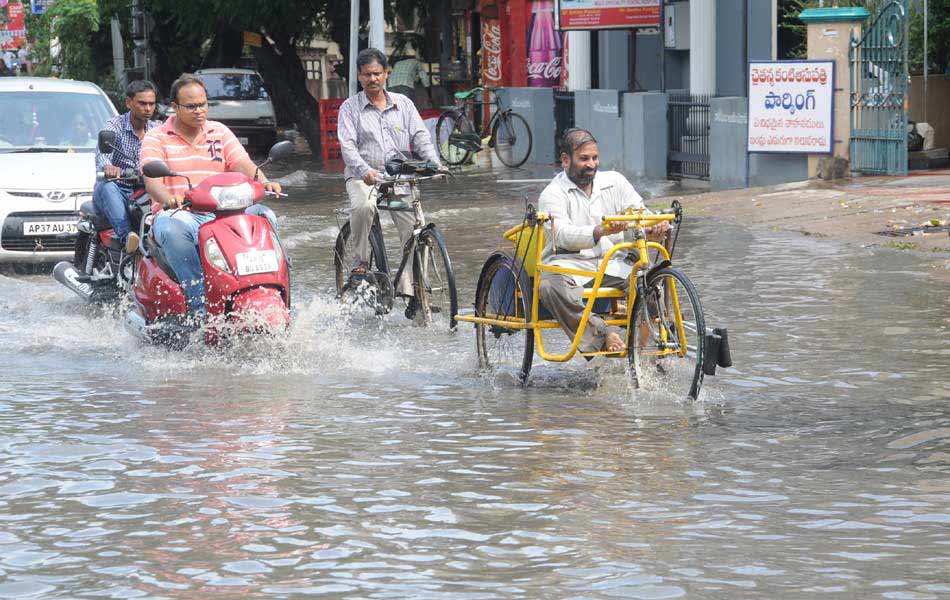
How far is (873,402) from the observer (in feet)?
24.8

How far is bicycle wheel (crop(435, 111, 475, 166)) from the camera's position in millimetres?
26781

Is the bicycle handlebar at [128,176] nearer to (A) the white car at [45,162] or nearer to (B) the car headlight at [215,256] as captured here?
(A) the white car at [45,162]

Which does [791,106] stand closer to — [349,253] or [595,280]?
[349,253]

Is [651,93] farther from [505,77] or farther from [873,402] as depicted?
[873,402]

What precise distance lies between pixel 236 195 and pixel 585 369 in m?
2.37

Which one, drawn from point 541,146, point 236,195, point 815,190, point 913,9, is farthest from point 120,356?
point 541,146

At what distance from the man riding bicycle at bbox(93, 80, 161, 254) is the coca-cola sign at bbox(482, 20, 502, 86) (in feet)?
69.9

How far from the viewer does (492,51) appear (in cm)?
3256

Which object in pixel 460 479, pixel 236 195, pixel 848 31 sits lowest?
pixel 460 479

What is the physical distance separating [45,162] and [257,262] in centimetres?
589

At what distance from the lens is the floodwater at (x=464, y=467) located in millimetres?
5043

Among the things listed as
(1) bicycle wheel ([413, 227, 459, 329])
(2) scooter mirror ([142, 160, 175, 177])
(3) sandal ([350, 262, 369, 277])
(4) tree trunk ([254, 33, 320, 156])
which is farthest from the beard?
(4) tree trunk ([254, 33, 320, 156])

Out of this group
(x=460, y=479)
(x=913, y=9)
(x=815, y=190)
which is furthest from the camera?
(x=913, y=9)

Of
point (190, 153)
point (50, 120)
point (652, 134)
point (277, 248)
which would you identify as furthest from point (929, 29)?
point (277, 248)
